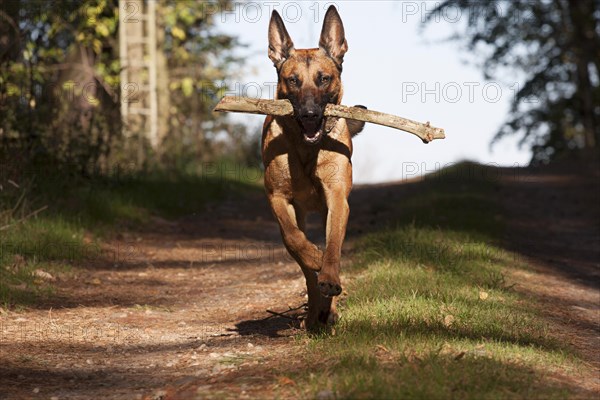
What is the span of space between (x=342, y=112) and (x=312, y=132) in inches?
12.0

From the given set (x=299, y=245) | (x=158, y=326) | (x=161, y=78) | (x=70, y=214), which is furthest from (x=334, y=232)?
(x=161, y=78)

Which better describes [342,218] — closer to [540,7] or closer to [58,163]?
[58,163]

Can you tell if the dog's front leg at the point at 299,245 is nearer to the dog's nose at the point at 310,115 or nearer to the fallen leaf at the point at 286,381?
the dog's nose at the point at 310,115

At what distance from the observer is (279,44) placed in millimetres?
5988

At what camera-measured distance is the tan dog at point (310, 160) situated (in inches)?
211

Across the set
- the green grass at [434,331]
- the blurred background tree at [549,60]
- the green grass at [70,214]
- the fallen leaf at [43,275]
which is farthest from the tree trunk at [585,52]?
the fallen leaf at [43,275]

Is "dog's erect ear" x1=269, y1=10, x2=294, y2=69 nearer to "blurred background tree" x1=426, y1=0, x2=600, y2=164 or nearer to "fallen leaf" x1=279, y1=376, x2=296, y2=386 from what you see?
"fallen leaf" x1=279, y1=376, x2=296, y2=386

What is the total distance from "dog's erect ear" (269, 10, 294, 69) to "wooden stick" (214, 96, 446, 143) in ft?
1.69

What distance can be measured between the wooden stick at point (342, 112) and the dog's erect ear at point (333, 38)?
474mm

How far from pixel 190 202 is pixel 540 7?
56.0 ft

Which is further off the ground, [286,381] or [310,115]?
[310,115]

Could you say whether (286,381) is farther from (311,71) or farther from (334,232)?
(311,71)

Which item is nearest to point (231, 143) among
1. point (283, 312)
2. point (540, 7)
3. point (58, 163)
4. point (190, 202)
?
point (190, 202)

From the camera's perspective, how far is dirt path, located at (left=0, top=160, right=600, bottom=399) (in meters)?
4.77
